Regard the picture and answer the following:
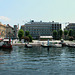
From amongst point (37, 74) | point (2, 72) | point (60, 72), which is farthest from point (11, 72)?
point (60, 72)

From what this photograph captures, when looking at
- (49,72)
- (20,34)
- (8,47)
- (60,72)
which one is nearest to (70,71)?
(60,72)

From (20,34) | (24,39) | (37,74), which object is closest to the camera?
(37,74)

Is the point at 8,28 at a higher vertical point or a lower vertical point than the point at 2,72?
higher

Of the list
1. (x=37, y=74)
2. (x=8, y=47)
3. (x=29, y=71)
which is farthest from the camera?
(x=8, y=47)

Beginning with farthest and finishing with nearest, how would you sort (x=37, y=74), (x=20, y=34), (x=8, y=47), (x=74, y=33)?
1. (x=74, y=33)
2. (x=20, y=34)
3. (x=8, y=47)
4. (x=37, y=74)

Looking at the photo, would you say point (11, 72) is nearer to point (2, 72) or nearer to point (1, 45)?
point (2, 72)

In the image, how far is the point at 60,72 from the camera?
86.1ft

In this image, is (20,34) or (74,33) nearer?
(20,34)

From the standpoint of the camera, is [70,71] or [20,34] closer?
[70,71]

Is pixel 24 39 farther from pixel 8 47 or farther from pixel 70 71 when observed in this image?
pixel 70 71

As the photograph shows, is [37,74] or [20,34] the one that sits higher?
[20,34]

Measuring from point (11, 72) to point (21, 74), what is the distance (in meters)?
2.04

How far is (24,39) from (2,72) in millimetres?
98182

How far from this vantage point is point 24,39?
406 feet
